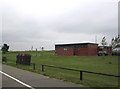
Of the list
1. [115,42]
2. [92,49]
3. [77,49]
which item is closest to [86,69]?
[115,42]

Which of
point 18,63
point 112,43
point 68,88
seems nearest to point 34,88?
point 68,88

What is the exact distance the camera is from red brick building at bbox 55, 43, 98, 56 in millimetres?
51656

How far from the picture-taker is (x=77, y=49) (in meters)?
54.3

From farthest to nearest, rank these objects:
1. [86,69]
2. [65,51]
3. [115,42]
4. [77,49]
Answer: [65,51] < [77,49] < [115,42] < [86,69]

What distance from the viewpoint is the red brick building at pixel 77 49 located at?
169ft

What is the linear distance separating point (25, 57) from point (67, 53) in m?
37.8

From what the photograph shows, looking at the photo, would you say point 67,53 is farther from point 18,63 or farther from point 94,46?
point 18,63

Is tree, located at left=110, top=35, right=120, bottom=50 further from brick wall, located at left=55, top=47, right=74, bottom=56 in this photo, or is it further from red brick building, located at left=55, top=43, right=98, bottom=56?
brick wall, located at left=55, top=47, right=74, bottom=56

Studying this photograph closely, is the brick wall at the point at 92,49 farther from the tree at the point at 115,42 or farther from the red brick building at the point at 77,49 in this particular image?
the tree at the point at 115,42

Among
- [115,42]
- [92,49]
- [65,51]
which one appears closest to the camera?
[115,42]

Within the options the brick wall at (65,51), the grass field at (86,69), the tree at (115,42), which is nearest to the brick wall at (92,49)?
the brick wall at (65,51)

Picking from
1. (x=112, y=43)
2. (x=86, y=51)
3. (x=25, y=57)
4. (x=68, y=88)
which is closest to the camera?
(x=68, y=88)

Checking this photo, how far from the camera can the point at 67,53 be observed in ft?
183

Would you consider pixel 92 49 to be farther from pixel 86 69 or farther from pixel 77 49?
pixel 86 69
